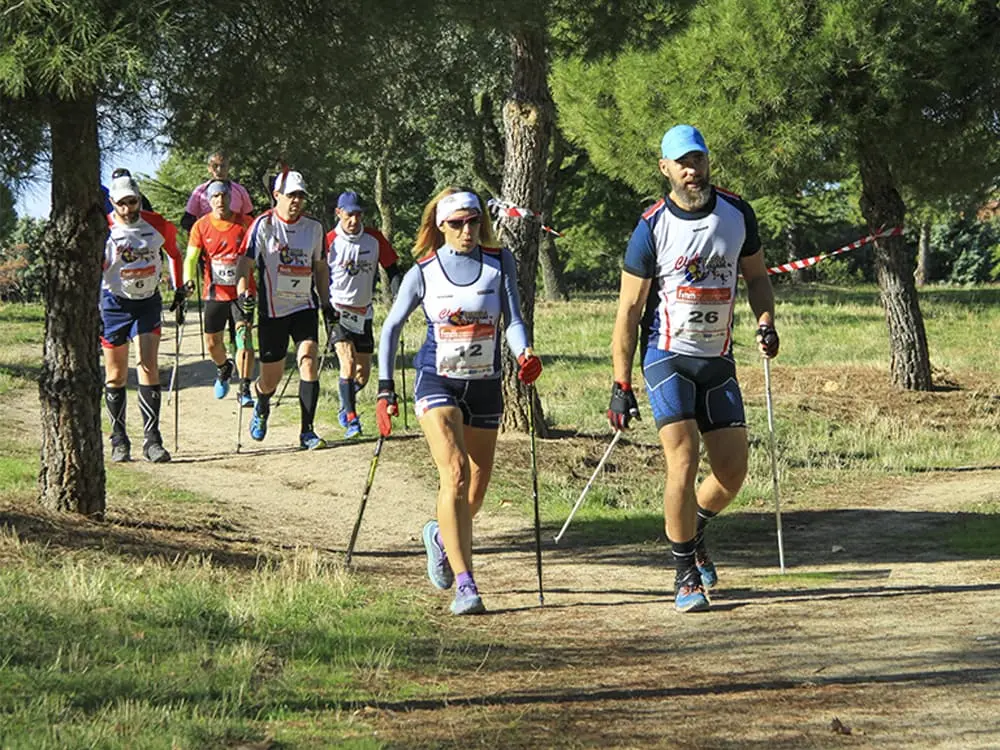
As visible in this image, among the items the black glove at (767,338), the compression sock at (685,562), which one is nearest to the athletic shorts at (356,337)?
the black glove at (767,338)

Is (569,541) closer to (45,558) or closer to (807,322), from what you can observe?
(45,558)

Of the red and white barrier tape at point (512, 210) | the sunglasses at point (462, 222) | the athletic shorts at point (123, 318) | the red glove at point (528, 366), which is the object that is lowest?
the red glove at point (528, 366)

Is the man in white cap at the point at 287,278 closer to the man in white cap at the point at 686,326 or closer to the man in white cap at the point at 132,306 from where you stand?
the man in white cap at the point at 132,306

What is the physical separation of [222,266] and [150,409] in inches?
99.3

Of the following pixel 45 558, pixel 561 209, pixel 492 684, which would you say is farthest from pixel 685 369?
pixel 561 209

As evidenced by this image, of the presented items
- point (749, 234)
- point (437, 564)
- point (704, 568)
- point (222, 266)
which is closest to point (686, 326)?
point (749, 234)

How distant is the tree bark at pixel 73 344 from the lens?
9.58m

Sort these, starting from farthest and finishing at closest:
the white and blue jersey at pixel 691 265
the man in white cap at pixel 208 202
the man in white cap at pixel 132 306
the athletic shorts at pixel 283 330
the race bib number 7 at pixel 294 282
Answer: the man in white cap at pixel 208 202, the athletic shorts at pixel 283 330, the race bib number 7 at pixel 294 282, the man in white cap at pixel 132 306, the white and blue jersey at pixel 691 265

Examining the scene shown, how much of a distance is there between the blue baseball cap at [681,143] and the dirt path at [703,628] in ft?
7.70

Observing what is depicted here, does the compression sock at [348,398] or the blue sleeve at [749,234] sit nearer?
the blue sleeve at [749,234]

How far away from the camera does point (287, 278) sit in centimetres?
1359

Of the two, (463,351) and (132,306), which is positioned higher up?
(132,306)

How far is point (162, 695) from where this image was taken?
5.71 m

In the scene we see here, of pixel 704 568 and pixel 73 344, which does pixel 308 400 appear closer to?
pixel 73 344
